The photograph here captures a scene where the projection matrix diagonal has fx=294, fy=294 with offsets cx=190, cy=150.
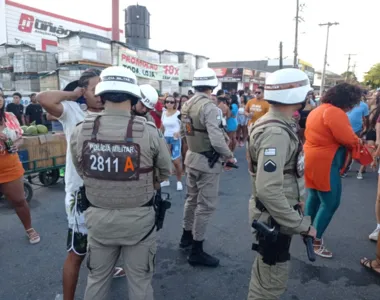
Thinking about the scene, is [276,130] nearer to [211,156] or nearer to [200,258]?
[211,156]

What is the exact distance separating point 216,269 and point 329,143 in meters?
1.70

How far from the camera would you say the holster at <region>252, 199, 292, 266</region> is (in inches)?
73.0

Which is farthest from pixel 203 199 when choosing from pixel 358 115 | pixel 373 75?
pixel 373 75

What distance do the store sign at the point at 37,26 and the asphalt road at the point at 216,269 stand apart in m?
16.3

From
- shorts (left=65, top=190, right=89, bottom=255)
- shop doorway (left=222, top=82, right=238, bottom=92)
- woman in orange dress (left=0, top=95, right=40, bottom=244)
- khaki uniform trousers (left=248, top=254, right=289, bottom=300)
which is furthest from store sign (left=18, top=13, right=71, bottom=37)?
khaki uniform trousers (left=248, top=254, right=289, bottom=300)

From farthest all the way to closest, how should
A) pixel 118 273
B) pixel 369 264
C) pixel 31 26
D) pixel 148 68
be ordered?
pixel 31 26
pixel 148 68
pixel 369 264
pixel 118 273

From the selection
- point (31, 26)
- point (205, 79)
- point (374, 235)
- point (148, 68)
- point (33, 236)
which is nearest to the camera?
point (205, 79)

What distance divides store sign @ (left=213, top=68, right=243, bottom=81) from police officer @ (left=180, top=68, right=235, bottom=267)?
24642 mm

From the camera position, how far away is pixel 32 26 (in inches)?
727

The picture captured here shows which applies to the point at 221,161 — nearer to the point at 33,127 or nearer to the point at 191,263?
the point at 191,263

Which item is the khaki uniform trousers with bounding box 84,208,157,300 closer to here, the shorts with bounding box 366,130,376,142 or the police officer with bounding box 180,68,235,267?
the police officer with bounding box 180,68,235,267

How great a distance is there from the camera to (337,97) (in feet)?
9.50

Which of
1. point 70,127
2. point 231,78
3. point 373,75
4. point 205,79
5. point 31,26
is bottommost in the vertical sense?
point 70,127

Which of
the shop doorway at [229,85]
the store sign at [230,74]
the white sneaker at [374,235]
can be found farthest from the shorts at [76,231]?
the shop doorway at [229,85]
